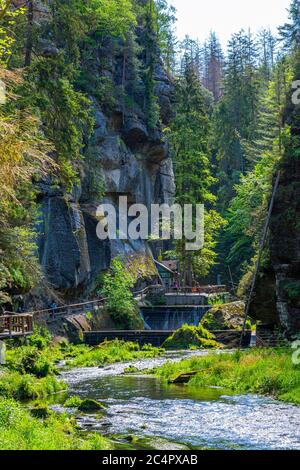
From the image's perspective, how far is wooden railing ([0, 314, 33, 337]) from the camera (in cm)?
2570

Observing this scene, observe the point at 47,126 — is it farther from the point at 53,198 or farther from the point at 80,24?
the point at 53,198

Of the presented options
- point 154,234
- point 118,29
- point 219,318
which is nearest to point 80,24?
point 219,318

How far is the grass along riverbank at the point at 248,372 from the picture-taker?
794 inches

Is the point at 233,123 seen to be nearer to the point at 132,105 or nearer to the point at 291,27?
the point at 291,27

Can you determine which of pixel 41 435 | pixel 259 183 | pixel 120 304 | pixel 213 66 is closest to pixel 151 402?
pixel 41 435

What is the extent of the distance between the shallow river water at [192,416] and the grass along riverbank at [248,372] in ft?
2.23

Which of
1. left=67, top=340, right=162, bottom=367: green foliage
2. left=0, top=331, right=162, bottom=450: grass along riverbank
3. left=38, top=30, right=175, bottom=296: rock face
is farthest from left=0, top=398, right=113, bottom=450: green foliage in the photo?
left=38, top=30, right=175, bottom=296: rock face

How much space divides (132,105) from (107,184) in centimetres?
1019

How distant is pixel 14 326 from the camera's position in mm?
26859

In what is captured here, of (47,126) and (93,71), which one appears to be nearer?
(47,126)

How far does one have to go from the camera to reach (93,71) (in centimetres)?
5644

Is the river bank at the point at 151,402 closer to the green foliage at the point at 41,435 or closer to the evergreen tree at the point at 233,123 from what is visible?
the green foliage at the point at 41,435
